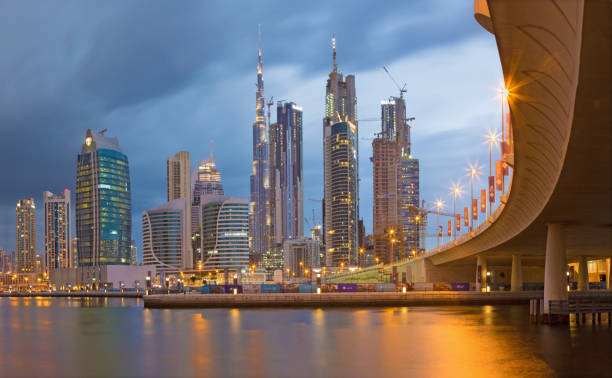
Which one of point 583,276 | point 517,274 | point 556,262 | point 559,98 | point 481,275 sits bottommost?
point 583,276

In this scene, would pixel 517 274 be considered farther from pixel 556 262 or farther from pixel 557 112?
pixel 557 112

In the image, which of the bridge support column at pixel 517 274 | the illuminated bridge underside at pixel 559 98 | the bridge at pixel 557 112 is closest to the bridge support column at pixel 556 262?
the bridge at pixel 557 112

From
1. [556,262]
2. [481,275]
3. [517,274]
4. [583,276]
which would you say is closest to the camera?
[556,262]

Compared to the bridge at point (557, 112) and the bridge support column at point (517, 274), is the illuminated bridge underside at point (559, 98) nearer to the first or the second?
the bridge at point (557, 112)

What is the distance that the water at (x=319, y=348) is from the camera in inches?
1459

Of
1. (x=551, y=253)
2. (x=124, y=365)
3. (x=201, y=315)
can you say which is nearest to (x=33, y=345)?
(x=124, y=365)

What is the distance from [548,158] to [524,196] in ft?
46.7

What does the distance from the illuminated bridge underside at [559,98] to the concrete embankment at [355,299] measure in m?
48.3

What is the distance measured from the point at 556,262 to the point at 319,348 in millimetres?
23426

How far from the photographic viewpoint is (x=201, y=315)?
8256 cm

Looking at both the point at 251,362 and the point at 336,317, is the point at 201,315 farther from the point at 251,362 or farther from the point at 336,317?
the point at 251,362

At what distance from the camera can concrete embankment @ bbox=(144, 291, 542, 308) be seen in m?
92.7

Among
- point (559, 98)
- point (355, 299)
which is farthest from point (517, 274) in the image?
point (559, 98)

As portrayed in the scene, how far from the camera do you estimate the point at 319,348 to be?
46.3 m
